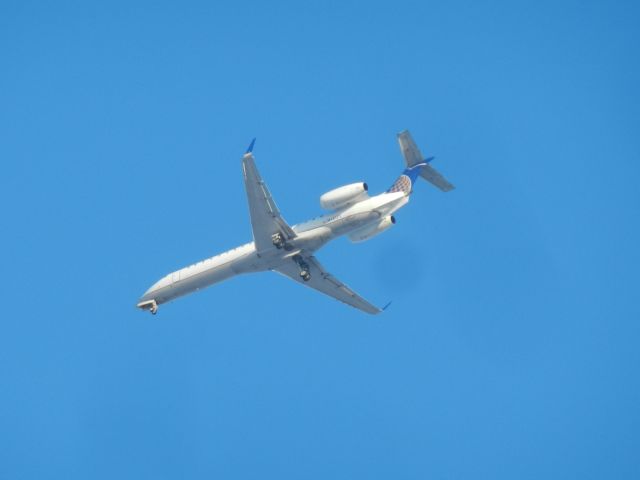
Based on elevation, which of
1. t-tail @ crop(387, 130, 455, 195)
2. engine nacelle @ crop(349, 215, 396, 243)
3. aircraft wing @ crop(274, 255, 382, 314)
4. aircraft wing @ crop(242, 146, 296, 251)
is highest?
t-tail @ crop(387, 130, 455, 195)

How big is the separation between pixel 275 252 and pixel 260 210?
3.60m

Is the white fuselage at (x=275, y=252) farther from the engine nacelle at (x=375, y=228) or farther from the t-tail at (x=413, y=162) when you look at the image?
the t-tail at (x=413, y=162)

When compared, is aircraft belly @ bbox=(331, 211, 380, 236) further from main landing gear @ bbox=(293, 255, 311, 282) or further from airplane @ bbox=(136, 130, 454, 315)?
main landing gear @ bbox=(293, 255, 311, 282)

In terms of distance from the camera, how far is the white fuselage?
4506cm

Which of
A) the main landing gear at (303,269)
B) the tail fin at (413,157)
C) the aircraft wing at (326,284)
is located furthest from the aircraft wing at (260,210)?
the tail fin at (413,157)

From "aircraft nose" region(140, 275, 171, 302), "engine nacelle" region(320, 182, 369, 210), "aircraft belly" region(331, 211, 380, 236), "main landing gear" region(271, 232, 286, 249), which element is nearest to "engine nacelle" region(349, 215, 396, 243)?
"aircraft belly" region(331, 211, 380, 236)

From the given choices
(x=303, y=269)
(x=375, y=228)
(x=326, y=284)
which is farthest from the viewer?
(x=326, y=284)

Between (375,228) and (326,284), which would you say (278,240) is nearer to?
(375,228)

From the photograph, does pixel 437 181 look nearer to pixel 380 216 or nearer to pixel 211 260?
pixel 380 216

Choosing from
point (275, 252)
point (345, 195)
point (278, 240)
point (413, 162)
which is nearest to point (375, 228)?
point (345, 195)

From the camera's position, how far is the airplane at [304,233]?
4475 centimetres

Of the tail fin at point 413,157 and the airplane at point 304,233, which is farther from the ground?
the tail fin at point 413,157

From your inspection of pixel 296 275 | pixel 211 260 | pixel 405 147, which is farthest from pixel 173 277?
pixel 405 147

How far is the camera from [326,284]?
5169cm
